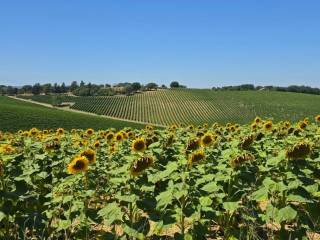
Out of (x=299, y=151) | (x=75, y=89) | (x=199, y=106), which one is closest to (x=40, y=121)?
(x=199, y=106)

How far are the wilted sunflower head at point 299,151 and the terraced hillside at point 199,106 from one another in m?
76.3

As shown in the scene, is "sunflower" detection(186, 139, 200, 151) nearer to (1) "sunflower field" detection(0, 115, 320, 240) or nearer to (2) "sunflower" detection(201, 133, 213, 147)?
(1) "sunflower field" detection(0, 115, 320, 240)

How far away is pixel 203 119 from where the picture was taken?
3391 inches

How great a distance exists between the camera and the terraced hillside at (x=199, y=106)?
87750mm

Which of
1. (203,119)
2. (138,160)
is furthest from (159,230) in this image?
(203,119)

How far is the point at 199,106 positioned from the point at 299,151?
96.0 meters

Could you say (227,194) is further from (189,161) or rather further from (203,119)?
(203,119)

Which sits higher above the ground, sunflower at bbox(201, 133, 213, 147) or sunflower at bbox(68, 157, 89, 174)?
sunflower at bbox(201, 133, 213, 147)

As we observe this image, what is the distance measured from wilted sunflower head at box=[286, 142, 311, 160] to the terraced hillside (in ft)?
250

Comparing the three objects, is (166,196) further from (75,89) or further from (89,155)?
(75,89)

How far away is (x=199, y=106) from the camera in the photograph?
331 ft

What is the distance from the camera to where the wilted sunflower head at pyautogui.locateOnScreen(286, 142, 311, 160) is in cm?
515

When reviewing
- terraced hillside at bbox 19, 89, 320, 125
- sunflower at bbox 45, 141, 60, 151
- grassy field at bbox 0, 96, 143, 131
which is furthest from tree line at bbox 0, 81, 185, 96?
sunflower at bbox 45, 141, 60, 151

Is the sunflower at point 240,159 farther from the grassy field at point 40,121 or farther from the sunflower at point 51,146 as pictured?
the grassy field at point 40,121
